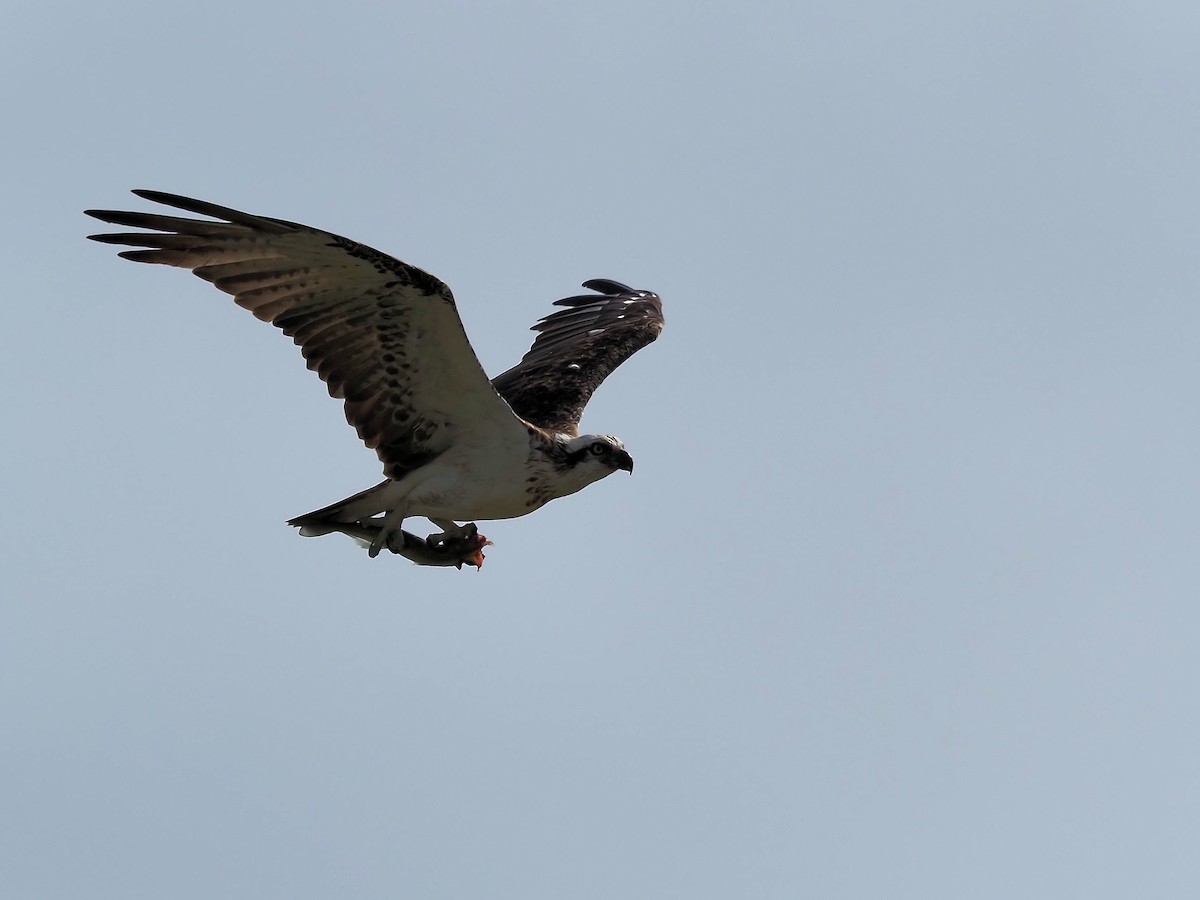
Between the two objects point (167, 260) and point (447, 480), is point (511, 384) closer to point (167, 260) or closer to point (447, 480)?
point (447, 480)

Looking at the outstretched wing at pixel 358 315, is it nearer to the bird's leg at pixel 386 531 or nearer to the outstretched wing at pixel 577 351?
the bird's leg at pixel 386 531

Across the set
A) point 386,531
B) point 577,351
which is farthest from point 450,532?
point 577,351

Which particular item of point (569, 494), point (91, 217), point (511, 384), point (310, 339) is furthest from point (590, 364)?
point (91, 217)

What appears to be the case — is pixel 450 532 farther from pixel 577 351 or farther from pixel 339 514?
pixel 577 351

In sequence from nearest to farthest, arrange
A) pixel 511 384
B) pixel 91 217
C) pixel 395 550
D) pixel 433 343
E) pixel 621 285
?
pixel 91 217
pixel 433 343
pixel 395 550
pixel 511 384
pixel 621 285

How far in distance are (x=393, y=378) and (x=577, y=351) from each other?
4665mm

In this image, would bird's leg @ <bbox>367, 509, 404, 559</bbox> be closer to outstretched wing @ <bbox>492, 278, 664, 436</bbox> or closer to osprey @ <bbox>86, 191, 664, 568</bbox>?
osprey @ <bbox>86, 191, 664, 568</bbox>

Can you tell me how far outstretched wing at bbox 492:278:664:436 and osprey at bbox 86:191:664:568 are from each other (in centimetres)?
77

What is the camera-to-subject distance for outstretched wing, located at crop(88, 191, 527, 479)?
46.1 ft

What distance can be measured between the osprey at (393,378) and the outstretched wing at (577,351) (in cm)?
77

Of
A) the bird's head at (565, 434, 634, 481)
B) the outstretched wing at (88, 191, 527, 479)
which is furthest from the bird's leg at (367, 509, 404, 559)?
the bird's head at (565, 434, 634, 481)

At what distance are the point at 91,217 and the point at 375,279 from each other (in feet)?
7.04

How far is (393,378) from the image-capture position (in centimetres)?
1501

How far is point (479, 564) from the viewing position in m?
16.2
